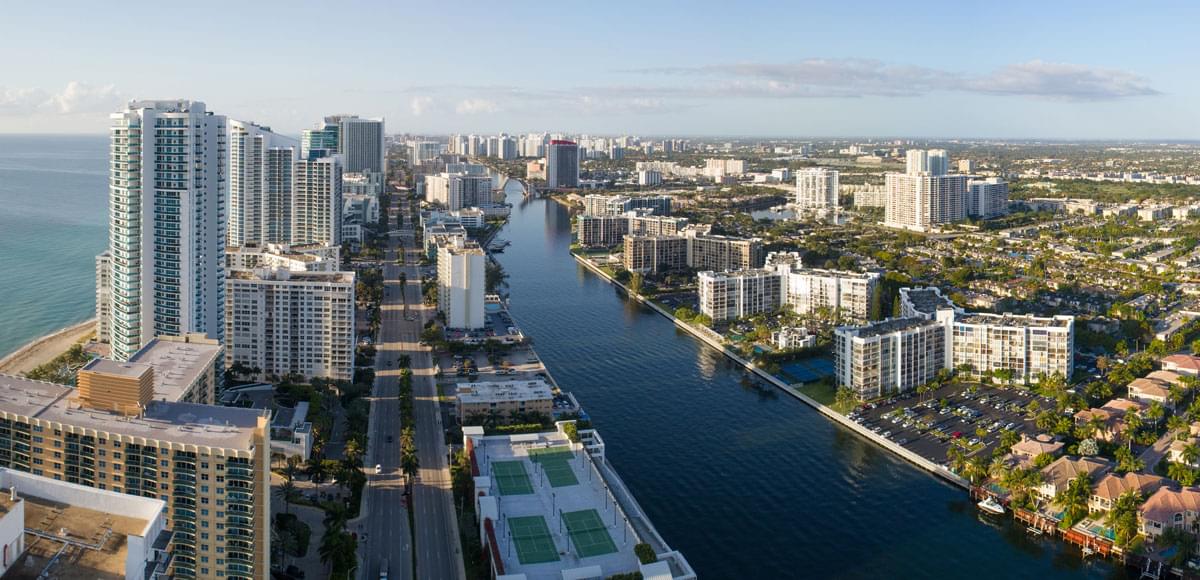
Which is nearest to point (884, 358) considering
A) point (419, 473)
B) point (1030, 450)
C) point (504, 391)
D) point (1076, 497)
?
point (1030, 450)

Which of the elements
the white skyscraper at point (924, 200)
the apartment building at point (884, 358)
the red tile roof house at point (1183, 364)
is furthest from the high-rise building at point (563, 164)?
the red tile roof house at point (1183, 364)

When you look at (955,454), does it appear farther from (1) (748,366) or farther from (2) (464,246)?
(2) (464,246)

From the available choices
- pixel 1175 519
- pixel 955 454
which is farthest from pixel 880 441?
pixel 1175 519

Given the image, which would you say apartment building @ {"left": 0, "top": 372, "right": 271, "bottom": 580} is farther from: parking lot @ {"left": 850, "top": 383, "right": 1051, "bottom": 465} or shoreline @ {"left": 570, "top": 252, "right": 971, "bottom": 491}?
parking lot @ {"left": 850, "top": 383, "right": 1051, "bottom": 465}

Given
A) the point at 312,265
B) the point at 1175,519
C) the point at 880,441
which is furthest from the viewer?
the point at 312,265

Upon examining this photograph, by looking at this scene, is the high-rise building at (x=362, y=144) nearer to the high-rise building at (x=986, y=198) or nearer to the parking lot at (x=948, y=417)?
the high-rise building at (x=986, y=198)

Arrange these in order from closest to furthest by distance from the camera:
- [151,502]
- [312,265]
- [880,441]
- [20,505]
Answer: [20,505] < [151,502] < [880,441] < [312,265]

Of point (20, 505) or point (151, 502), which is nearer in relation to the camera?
point (20, 505)
